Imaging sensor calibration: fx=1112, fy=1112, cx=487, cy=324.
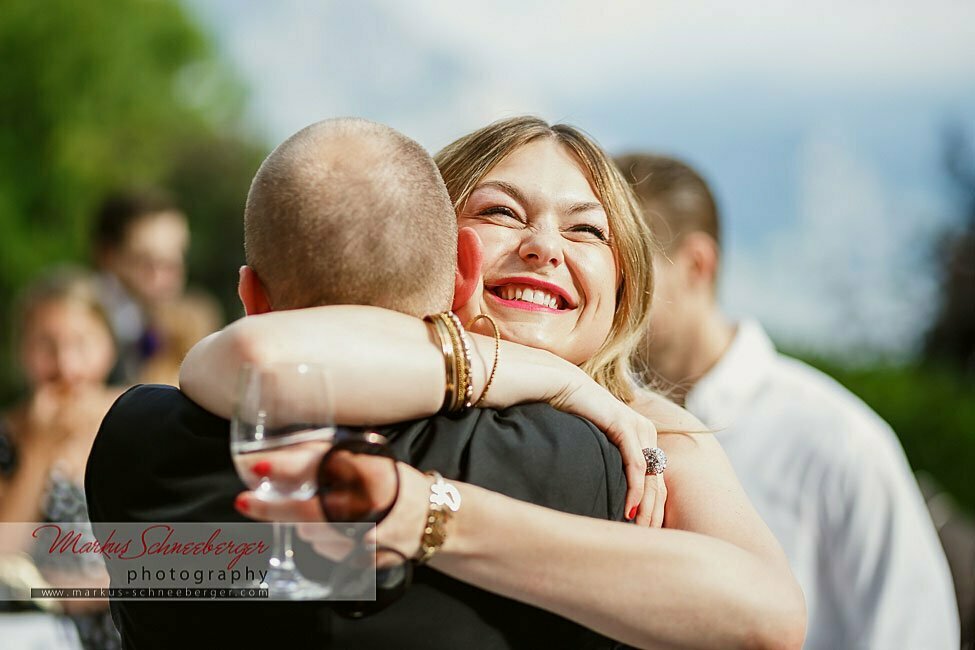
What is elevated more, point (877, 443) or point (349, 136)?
point (349, 136)

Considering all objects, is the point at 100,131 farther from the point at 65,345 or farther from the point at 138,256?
the point at 65,345

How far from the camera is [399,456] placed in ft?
6.52

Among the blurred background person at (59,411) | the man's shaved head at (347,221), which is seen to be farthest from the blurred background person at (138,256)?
the man's shaved head at (347,221)

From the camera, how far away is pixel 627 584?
1983mm

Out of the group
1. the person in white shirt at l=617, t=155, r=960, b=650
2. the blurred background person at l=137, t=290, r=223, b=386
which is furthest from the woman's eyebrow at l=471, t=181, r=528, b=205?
the blurred background person at l=137, t=290, r=223, b=386

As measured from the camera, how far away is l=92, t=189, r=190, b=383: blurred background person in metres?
7.97

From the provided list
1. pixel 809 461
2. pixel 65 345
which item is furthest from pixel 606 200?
pixel 65 345

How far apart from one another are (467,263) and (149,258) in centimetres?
622

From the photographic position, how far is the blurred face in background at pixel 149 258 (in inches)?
318

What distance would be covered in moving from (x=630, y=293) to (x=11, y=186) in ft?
114

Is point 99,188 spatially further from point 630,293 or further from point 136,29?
point 630,293

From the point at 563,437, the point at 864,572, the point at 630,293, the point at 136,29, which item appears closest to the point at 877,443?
the point at 864,572

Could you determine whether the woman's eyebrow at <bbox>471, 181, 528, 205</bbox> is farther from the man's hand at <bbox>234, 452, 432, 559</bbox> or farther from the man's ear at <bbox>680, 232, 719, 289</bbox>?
Answer: the man's ear at <bbox>680, 232, 719, 289</bbox>

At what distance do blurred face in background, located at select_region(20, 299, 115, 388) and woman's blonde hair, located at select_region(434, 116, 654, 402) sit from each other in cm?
368
